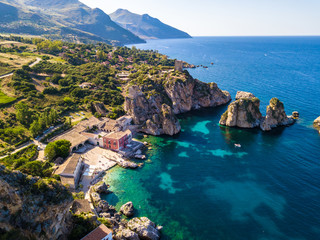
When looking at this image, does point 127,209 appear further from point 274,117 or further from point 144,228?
point 274,117

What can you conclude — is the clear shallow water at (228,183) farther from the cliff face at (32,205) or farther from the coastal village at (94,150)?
the cliff face at (32,205)

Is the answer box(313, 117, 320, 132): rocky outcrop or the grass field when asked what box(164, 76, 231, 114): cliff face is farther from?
the grass field

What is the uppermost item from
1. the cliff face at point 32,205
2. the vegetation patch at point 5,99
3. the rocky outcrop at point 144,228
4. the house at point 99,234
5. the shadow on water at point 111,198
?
the cliff face at point 32,205

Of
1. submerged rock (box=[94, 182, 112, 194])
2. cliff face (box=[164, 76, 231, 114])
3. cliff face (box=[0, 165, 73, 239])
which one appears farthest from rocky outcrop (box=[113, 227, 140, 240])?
cliff face (box=[164, 76, 231, 114])

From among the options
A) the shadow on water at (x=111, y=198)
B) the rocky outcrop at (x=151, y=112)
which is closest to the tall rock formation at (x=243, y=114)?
the rocky outcrop at (x=151, y=112)

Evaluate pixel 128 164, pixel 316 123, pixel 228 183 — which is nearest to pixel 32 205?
pixel 128 164

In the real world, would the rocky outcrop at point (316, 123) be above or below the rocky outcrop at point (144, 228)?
above
